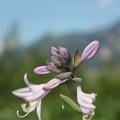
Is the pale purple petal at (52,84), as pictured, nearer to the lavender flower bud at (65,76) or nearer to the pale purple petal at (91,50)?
the lavender flower bud at (65,76)

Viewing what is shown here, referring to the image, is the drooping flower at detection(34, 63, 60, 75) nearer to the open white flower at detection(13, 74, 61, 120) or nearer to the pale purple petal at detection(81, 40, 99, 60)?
the open white flower at detection(13, 74, 61, 120)

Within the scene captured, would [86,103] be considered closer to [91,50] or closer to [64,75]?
[64,75]

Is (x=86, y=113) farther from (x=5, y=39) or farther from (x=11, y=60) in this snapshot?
(x=5, y=39)

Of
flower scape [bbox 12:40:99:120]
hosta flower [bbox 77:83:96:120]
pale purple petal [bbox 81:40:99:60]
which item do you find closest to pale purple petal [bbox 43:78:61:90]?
flower scape [bbox 12:40:99:120]

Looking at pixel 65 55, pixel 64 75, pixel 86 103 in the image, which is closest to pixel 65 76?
pixel 64 75

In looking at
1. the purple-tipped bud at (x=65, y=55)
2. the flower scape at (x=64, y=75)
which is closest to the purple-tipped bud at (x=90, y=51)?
the flower scape at (x=64, y=75)

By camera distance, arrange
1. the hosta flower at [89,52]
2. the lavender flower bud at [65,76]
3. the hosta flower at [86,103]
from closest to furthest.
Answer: the hosta flower at [86,103] < the lavender flower bud at [65,76] < the hosta flower at [89,52]

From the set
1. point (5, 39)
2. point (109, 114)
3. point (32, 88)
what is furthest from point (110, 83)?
point (32, 88)
